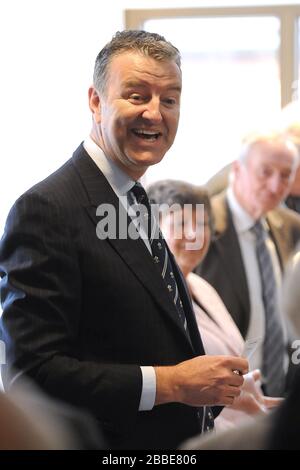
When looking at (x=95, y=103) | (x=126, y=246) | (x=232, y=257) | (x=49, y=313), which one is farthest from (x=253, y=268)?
(x=49, y=313)

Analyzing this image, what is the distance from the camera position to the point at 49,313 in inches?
65.8

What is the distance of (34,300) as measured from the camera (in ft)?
5.45

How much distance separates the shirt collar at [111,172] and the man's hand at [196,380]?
0.40m

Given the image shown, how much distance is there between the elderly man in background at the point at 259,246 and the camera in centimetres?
404

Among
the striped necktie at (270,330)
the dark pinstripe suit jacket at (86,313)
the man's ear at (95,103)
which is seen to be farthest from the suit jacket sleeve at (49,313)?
the striped necktie at (270,330)

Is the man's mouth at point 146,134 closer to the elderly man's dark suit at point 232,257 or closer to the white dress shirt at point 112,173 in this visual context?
the white dress shirt at point 112,173

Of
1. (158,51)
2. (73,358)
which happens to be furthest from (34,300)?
(158,51)

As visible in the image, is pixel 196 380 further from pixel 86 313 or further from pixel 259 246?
pixel 259 246

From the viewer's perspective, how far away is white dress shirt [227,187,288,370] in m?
4.03

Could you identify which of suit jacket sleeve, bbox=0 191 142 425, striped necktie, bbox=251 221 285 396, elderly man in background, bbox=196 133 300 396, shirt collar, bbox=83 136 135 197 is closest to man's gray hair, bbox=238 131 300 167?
elderly man in background, bbox=196 133 300 396

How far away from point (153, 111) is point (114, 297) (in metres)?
0.42

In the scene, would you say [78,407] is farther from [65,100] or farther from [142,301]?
[65,100]

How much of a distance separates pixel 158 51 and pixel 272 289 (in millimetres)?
2413

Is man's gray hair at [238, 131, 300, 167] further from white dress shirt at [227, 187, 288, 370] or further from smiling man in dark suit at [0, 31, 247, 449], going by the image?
smiling man in dark suit at [0, 31, 247, 449]
